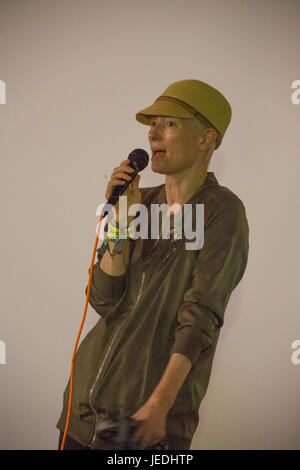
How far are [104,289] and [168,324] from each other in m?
0.23

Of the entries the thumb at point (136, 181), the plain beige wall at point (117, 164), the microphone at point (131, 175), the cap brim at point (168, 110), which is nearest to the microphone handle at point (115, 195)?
the microphone at point (131, 175)

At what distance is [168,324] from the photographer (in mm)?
1502

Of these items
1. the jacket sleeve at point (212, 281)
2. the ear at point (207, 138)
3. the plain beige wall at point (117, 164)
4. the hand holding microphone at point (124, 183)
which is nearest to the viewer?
the jacket sleeve at point (212, 281)

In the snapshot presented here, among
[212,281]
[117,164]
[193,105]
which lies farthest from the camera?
[117,164]

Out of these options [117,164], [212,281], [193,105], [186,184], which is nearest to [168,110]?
[193,105]

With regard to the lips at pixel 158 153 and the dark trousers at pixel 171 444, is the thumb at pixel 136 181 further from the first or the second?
the dark trousers at pixel 171 444

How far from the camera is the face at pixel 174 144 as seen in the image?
5.21 feet

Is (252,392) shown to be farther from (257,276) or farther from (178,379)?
(178,379)

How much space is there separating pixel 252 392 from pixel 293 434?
0.66ft

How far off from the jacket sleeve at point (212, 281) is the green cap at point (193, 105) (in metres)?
0.26

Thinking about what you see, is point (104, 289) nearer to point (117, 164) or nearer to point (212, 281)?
point (212, 281)

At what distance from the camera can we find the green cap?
158 centimetres
